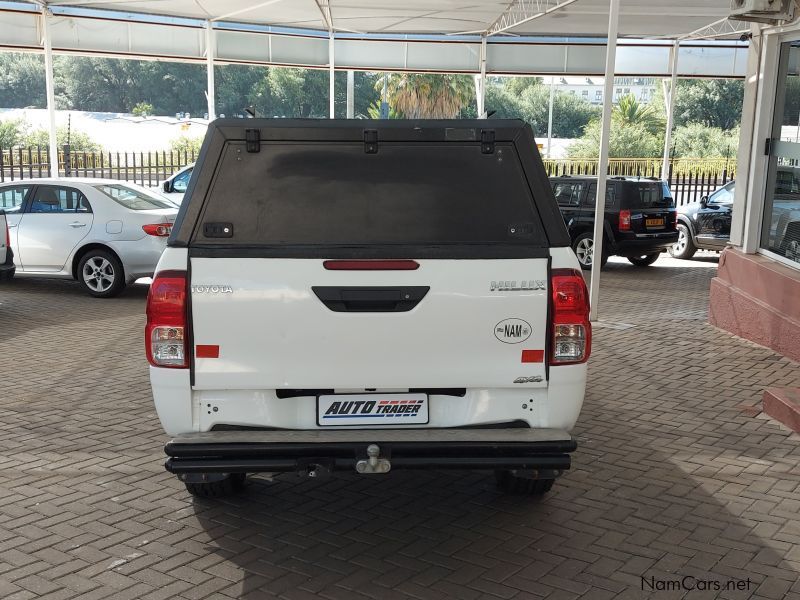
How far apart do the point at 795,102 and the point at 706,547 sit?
6.20 metres

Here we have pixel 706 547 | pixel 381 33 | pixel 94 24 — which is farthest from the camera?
pixel 381 33

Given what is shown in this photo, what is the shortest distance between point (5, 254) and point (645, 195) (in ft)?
33.8

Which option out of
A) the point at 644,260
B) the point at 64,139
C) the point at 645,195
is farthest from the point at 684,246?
the point at 64,139

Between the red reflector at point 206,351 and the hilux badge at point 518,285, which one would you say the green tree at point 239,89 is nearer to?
the red reflector at point 206,351

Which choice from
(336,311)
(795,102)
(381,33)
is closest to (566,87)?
(381,33)

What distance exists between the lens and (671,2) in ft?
58.7

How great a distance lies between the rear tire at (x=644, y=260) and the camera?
16.9 meters

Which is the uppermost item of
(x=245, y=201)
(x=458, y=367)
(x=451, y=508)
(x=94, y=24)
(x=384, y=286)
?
(x=94, y=24)

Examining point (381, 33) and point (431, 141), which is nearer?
point (431, 141)

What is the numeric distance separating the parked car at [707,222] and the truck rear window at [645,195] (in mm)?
1089

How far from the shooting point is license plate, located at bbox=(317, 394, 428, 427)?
4125mm

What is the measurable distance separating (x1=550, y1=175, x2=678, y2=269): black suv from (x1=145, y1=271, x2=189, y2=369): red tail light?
40.4 feet

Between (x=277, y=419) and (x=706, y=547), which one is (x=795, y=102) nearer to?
(x=706, y=547)

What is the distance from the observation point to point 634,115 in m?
64.4
